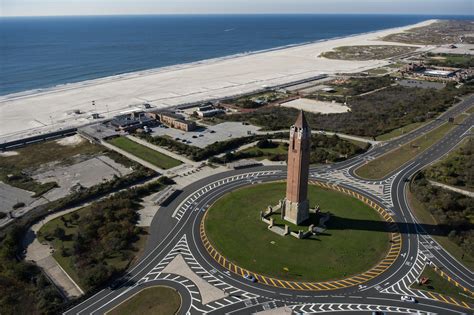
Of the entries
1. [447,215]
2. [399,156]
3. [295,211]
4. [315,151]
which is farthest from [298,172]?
[399,156]

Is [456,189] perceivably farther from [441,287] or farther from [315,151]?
[441,287]

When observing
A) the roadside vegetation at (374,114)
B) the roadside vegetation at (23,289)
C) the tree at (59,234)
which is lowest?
the roadside vegetation at (23,289)

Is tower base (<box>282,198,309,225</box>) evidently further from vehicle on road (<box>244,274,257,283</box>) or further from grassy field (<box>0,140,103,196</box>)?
grassy field (<box>0,140,103,196</box>)

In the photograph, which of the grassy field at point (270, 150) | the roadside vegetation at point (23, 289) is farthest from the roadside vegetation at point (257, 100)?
the roadside vegetation at point (23, 289)

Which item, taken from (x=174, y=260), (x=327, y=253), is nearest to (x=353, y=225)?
(x=327, y=253)

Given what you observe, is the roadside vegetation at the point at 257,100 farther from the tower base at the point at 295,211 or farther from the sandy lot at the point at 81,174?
the tower base at the point at 295,211

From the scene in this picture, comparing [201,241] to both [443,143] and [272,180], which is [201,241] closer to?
[272,180]
